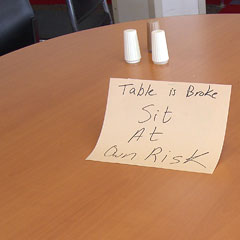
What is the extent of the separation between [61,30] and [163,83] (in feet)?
10.7

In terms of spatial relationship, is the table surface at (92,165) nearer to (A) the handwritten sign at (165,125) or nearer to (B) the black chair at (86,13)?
(A) the handwritten sign at (165,125)

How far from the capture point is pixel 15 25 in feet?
6.77

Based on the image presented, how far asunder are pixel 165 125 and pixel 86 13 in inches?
45.4

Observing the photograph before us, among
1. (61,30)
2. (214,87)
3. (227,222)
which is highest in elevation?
(214,87)

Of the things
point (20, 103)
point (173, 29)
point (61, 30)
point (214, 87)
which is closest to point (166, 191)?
point (214, 87)

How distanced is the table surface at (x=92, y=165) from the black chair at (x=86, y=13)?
1.34 ft

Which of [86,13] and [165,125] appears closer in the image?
[165,125]

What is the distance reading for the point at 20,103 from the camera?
123 cm

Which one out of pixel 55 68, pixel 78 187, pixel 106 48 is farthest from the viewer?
pixel 106 48

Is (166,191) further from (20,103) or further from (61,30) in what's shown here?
(61,30)

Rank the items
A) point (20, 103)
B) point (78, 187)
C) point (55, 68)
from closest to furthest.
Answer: point (78, 187), point (20, 103), point (55, 68)

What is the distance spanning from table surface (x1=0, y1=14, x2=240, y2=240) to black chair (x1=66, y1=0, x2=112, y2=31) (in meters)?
0.41

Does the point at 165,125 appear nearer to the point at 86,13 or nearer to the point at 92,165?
the point at 92,165

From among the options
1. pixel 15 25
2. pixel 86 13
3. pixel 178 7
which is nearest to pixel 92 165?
pixel 86 13
